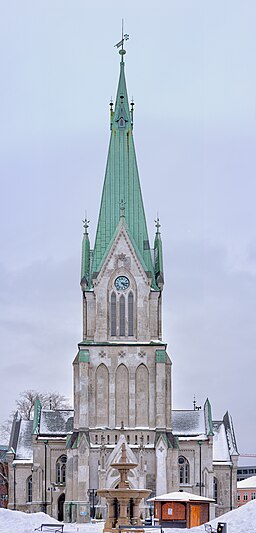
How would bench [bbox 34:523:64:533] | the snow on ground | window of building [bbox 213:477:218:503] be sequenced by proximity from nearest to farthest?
the snow on ground
bench [bbox 34:523:64:533]
window of building [bbox 213:477:218:503]

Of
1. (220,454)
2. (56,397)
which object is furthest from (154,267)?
(56,397)

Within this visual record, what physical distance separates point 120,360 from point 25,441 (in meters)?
14.1

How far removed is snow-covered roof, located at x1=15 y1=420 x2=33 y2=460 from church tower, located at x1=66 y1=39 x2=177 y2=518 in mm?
9831

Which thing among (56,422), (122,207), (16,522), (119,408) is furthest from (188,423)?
(16,522)

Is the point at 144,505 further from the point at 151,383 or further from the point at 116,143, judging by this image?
the point at 116,143

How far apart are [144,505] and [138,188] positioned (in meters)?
26.9

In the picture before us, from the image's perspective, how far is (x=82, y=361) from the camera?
7669 centimetres

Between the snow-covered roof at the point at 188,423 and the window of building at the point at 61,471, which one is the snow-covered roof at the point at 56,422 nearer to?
the window of building at the point at 61,471

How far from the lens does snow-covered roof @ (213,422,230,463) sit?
84375 mm

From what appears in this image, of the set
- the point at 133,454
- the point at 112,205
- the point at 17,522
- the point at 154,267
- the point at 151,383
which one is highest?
the point at 112,205

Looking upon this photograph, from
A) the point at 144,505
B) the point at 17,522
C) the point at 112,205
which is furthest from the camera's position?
the point at 112,205

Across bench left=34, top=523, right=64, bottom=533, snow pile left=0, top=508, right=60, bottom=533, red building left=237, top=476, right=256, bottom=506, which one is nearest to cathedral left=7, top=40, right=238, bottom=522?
bench left=34, top=523, right=64, bottom=533

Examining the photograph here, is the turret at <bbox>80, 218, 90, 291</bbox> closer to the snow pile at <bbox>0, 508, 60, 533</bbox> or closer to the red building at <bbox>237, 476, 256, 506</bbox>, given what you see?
the snow pile at <bbox>0, 508, 60, 533</bbox>

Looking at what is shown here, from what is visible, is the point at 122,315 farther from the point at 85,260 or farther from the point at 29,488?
the point at 29,488
